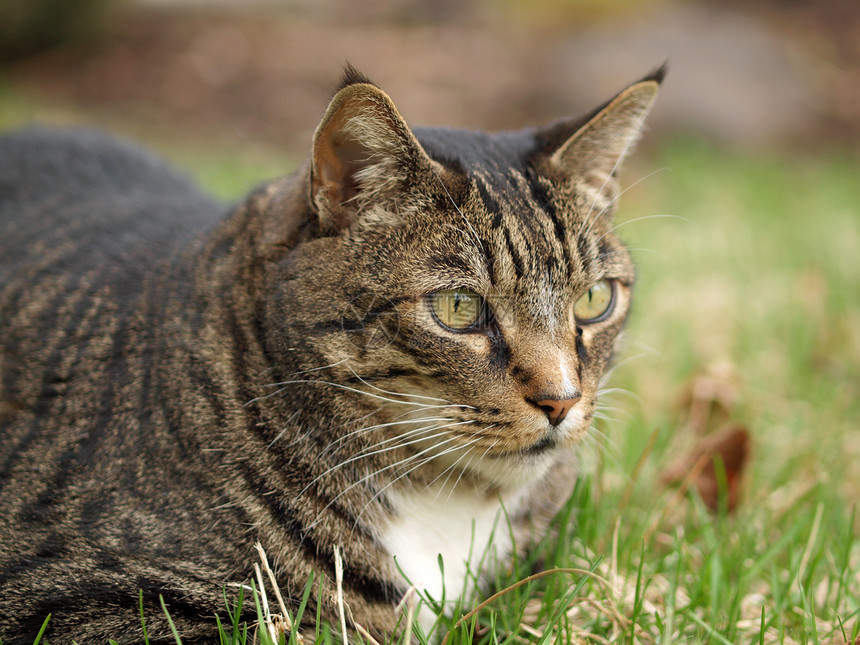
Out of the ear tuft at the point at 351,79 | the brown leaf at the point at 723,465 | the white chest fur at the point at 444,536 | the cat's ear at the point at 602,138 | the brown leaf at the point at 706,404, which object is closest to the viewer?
the ear tuft at the point at 351,79

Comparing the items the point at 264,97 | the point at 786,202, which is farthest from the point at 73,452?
the point at 264,97

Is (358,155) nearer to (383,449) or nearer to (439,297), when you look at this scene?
(439,297)

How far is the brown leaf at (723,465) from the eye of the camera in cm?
245

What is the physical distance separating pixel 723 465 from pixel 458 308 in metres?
1.26

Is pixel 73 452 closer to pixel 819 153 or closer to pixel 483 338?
pixel 483 338

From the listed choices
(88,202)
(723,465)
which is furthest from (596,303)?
(88,202)

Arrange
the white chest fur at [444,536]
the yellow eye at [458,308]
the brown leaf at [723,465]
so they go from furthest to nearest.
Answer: the brown leaf at [723,465] < the white chest fur at [444,536] < the yellow eye at [458,308]

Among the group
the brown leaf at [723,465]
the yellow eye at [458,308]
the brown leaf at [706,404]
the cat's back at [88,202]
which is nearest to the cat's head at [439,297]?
the yellow eye at [458,308]

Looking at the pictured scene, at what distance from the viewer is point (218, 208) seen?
2678 millimetres

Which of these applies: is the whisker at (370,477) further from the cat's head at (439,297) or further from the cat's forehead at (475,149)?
the cat's forehead at (475,149)

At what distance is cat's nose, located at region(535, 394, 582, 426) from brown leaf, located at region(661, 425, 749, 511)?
97 cm

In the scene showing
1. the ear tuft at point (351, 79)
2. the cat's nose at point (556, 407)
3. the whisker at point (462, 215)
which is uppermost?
the ear tuft at point (351, 79)

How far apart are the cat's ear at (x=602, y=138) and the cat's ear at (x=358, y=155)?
0.42 metres

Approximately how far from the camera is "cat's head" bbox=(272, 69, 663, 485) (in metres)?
1.63
